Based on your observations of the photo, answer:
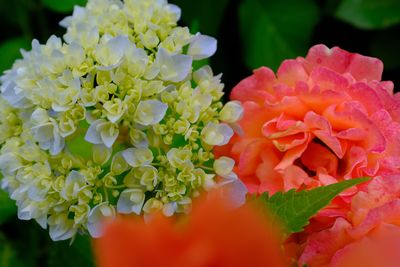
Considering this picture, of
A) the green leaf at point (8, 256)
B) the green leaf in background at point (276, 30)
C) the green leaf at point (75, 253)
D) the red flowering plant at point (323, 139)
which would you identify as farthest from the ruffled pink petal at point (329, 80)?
the green leaf at point (8, 256)

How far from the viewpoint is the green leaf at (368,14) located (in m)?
0.92

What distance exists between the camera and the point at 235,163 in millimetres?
610

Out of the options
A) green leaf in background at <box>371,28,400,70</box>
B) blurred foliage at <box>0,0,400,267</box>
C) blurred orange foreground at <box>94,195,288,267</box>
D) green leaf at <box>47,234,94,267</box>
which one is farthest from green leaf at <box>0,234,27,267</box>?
blurred orange foreground at <box>94,195,288,267</box>

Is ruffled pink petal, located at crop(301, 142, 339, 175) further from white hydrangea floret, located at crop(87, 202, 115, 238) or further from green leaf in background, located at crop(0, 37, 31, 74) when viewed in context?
green leaf in background, located at crop(0, 37, 31, 74)

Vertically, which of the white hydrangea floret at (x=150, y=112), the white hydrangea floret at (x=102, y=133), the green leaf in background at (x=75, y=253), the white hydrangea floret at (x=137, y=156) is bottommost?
the green leaf in background at (x=75, y=253)

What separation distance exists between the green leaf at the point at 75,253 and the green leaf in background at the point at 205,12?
0.39 meters

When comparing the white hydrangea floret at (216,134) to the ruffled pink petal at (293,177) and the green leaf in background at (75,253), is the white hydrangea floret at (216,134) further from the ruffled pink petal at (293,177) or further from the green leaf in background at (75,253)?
the green leaf in background at (75,253)

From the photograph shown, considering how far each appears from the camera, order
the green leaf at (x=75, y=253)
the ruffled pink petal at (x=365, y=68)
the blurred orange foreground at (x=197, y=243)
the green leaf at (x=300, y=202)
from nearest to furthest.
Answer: the blurred orange foreground at (x=197, y=243) < the green leaf at (x=300, y=202) < the ruffled pink petal at (x=365, y=68) < the green leaf at (x=75, y=253)

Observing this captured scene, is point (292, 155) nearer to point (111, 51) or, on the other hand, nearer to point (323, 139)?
point (323, 139)

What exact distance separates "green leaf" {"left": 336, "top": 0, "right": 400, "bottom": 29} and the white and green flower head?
385 millimetres

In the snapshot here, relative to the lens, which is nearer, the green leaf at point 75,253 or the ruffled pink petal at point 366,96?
the ruffled pink petal at point 366,96

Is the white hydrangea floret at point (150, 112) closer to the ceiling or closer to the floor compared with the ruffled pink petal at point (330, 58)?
closer to the floor

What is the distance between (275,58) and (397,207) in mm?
534

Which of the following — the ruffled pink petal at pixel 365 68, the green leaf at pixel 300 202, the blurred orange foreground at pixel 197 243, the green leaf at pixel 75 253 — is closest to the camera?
the blurred orange foreground at pixel 197 243
